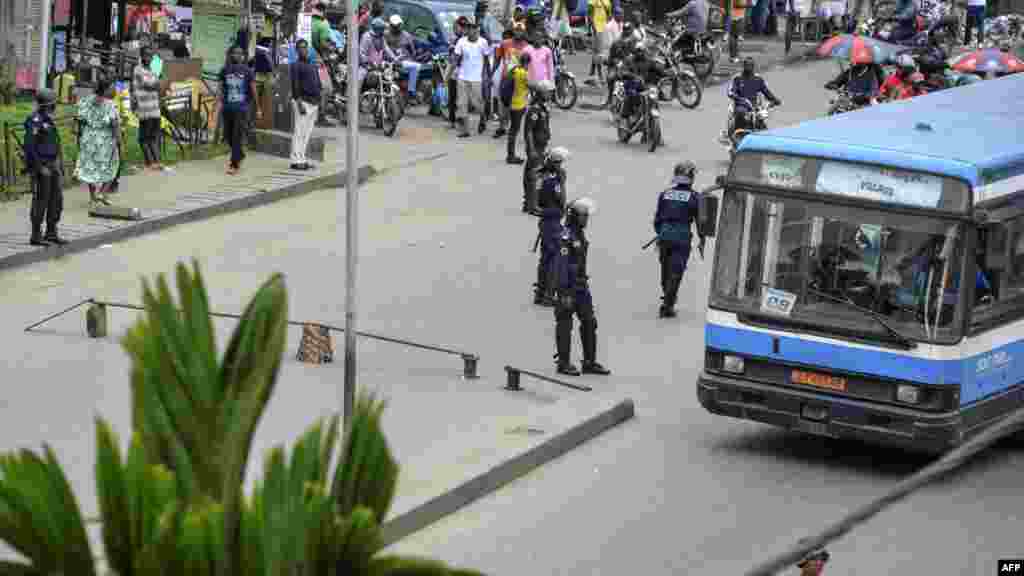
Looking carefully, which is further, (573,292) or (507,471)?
(573,292)

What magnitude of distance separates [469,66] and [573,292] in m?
13.4

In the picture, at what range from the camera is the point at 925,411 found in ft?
41.2

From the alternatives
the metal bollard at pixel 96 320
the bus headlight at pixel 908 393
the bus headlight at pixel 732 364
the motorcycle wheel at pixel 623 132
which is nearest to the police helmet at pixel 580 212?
the bus headlight at pixel 732 364

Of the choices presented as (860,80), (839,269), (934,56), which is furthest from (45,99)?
(934,56)

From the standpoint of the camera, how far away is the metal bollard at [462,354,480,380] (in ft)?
50.2

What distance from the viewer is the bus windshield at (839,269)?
490 inches

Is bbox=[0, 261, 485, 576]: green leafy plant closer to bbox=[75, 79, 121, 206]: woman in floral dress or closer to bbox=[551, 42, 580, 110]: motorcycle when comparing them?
bbox=[75, 79, 121, 206]: woman in floral dress

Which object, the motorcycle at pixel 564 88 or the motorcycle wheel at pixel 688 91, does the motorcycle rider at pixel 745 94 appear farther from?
the motorcycle at pixel 564 88

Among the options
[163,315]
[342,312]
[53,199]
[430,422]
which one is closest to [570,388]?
[430,422]

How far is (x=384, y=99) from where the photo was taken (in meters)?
28.0

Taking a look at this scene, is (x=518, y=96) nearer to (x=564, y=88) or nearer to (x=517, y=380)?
(x=564, y=88)

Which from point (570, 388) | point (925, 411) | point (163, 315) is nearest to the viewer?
point (163, 315)

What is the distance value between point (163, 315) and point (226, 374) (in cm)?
17

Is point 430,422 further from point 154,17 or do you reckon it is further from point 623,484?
point 154,17
